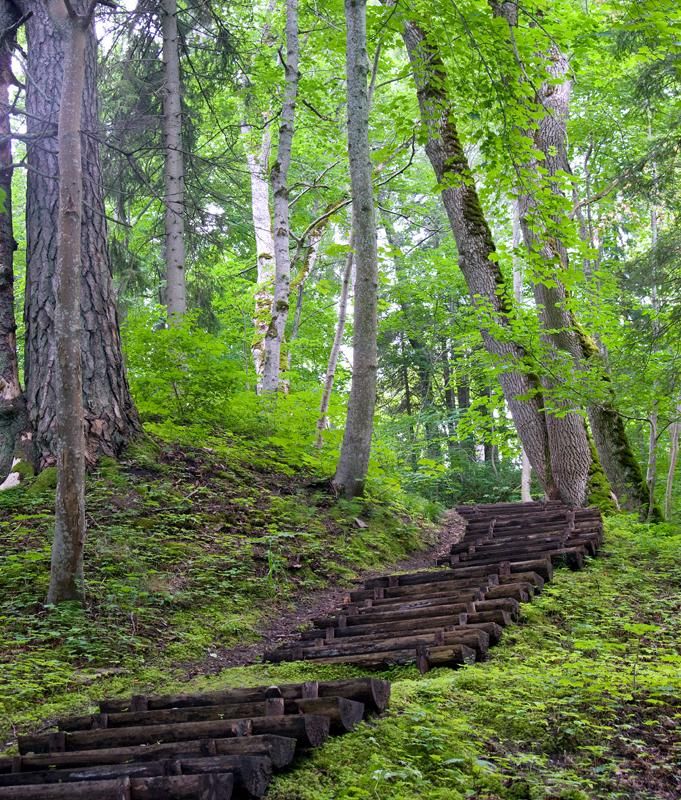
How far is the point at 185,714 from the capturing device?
11.6 feet

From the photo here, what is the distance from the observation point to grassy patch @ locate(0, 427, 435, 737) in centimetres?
520

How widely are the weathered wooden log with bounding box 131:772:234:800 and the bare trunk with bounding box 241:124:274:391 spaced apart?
1419cm

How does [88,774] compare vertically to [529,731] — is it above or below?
above

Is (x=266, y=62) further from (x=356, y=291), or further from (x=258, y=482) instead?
(x=258, y=482)

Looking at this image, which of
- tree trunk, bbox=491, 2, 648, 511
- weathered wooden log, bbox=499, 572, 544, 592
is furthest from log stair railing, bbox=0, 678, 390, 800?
tree trunk, bbox=491, 2, 648, 511

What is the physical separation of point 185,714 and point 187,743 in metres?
0.63

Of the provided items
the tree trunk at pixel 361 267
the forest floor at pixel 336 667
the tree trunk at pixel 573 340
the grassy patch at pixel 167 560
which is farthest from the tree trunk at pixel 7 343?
the tree trunk at pixel 573 340

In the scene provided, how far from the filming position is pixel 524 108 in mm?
9523

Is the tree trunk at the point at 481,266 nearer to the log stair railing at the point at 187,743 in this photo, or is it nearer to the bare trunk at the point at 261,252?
the bare trunk at the point at 261,252

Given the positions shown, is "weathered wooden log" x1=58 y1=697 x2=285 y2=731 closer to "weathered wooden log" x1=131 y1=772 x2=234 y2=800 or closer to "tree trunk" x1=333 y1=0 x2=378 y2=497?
"weathered wooden log" x1=131 y1=772 x2=234 y2=800

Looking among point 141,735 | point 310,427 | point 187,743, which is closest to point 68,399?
point 141,735

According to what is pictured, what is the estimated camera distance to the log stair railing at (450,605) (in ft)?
15.6

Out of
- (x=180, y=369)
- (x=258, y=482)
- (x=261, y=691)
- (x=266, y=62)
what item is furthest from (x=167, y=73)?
(x=261, y=691)

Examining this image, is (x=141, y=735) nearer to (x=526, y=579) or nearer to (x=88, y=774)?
(x=88, y=774)
